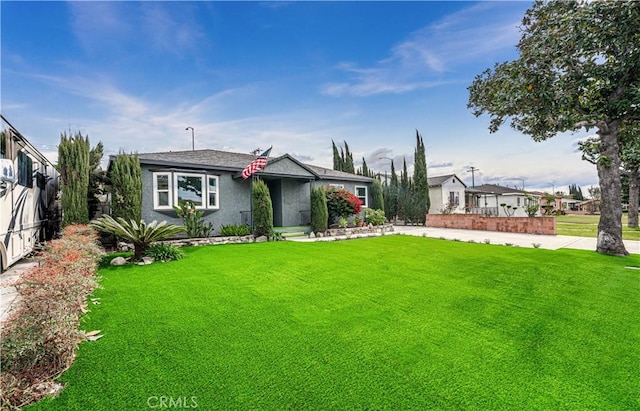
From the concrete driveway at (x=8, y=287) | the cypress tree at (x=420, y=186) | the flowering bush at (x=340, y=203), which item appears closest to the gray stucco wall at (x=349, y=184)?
the flowering bush at (x=340, y=203)

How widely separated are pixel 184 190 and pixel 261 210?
135 inches

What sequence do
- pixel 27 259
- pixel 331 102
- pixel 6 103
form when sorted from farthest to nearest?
1. pixel 331 102
2. pixel 27 259
3. pixel 6 103

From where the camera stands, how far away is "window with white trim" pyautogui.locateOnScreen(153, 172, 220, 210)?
1138 cm

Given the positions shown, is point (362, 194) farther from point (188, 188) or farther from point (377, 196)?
point (188, 188)

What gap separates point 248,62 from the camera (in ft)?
40.4

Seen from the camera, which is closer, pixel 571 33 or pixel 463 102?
pixel 571 33

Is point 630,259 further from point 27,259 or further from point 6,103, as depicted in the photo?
point 27,259

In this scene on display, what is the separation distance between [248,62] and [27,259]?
417 inches

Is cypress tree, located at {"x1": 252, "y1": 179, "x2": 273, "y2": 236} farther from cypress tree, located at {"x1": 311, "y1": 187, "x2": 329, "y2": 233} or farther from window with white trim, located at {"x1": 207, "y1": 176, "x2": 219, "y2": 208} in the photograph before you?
cypress tree, located at {"x1": 311, "y1": 187, "x2": 329, "y2": 233}

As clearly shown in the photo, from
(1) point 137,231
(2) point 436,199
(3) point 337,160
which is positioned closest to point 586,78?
(1) point 137,231

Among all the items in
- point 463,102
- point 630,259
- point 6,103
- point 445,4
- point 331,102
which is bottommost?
point 630,259

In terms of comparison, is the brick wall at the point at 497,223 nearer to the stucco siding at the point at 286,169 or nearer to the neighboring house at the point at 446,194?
the neighboring house at the point at 446,194

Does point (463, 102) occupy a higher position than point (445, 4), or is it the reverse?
point (445, 4)

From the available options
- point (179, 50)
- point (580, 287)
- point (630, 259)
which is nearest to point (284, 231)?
point (179, 50)
